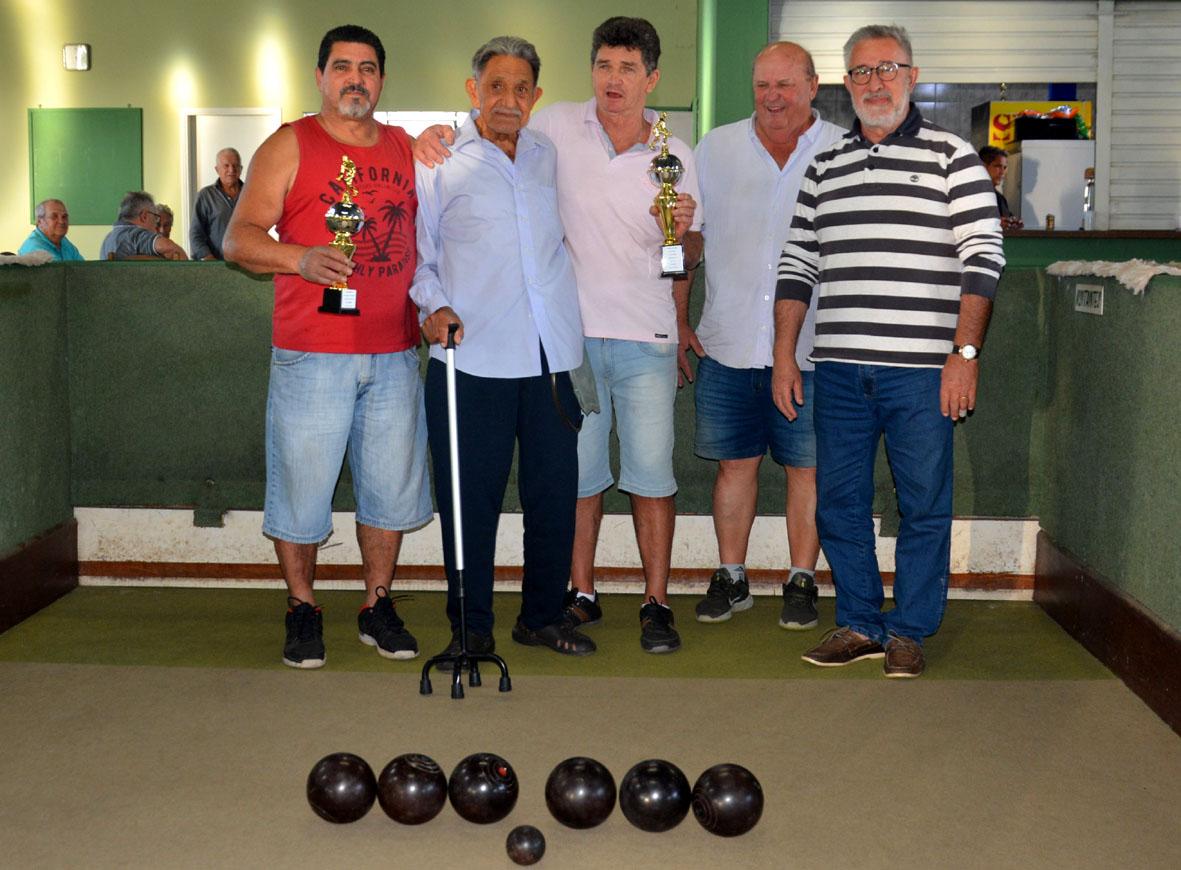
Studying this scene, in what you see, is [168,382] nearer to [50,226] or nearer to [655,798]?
[655,798]

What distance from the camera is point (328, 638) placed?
4238 mm

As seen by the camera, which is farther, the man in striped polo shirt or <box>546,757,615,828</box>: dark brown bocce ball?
the man in striped polo shirt

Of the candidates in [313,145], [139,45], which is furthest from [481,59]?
[139,45]

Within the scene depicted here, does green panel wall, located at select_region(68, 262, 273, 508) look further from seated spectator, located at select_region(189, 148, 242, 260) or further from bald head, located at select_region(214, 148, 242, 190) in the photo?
bald head, located at select_region(214, 148, 242, 190)

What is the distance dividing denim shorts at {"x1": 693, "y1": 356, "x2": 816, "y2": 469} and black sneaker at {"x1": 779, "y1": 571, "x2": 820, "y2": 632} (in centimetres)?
38

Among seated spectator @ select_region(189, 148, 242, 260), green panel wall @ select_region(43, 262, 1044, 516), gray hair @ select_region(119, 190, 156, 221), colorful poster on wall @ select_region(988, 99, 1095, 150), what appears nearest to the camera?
green panel wall @ select_region(43, 262, 1044, 516)

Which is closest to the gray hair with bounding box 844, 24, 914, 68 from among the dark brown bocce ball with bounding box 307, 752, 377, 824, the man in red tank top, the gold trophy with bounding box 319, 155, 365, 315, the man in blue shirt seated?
the man in red tank top

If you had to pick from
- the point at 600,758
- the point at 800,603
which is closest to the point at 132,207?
the point at 800,603

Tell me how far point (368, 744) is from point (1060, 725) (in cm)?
174

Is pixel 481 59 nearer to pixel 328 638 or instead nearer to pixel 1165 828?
pixel 328 638

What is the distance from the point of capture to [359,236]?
3.78 m

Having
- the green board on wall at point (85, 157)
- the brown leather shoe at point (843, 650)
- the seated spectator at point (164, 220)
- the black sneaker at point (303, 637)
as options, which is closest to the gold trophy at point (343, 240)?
the black sneaker at point (303, 637)

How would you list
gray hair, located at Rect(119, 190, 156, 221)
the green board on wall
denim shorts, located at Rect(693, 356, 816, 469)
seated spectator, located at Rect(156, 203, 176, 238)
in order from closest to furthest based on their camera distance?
denim shorts, located at Rect(693, 356, 816, 469)
gray hair, located at Rect(119, 190, 156, 221)
seated spectator, located at Rect(156, 203, 176, 238)
the green board on wall

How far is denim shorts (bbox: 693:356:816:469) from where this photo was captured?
4309 mm
